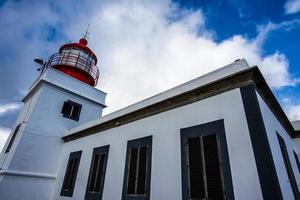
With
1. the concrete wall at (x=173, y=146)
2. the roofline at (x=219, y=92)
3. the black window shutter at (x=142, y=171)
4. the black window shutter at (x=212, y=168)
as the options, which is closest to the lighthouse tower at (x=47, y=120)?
the concrete wall at (x=173, y=146)

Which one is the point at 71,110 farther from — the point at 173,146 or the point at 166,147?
the point at 173,146

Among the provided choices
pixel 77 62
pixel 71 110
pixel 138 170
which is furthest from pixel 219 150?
pixel 77 62

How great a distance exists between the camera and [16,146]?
28.4ft

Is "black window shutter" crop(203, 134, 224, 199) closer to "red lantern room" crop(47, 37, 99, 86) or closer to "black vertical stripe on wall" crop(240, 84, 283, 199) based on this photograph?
"black vertical stripe on wall" crop(240, 84, 283, 199)

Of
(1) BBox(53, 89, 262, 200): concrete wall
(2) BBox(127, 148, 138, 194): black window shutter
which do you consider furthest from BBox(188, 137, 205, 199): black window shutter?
(2) BBox(127, 148, 138, 194): black window shutter

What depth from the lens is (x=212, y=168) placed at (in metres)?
4.15

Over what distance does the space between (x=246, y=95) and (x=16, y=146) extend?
9.47 meters

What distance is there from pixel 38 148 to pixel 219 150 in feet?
27.8

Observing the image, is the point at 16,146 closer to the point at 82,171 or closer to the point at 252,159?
the point at 82,171

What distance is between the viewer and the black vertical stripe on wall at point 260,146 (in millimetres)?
3354

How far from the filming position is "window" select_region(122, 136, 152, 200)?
17.2 ft

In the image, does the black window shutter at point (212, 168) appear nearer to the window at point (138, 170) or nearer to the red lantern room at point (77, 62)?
the window at point (138, 170)

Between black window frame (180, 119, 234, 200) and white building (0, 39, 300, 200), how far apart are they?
0.02 meters

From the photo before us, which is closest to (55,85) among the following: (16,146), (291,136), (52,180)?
(16,146)
